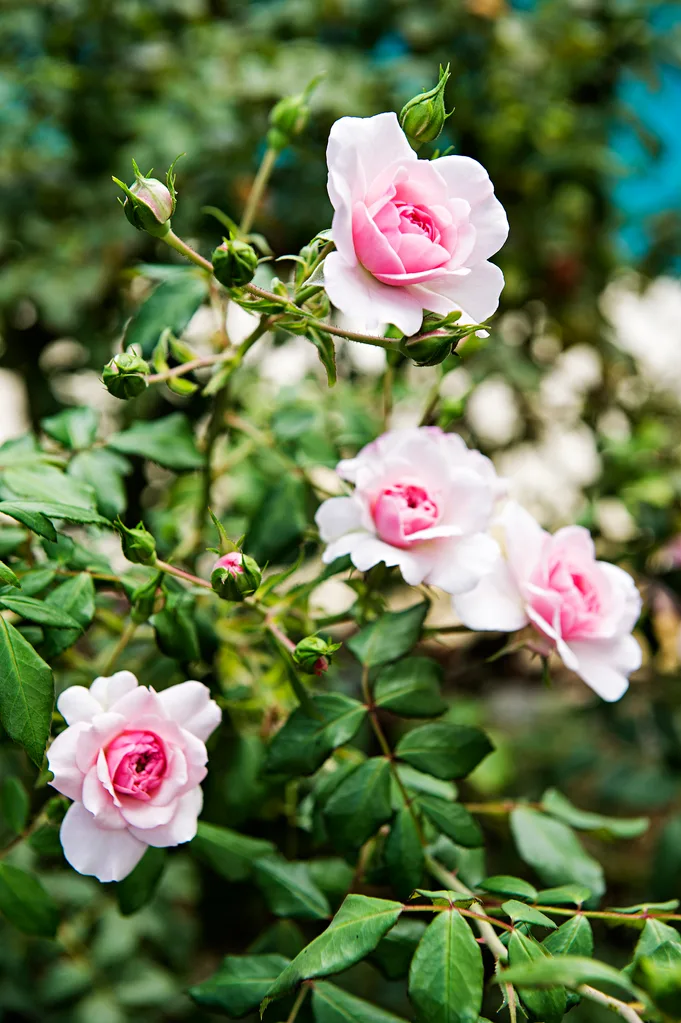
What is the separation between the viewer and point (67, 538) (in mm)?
583

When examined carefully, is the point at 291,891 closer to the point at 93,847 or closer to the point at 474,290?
A: the point at 93,847

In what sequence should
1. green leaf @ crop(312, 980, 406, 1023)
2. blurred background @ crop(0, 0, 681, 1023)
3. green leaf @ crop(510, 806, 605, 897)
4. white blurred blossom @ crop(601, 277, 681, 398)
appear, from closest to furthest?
green leaf @ crop(312, 980, 406, 1023)
green leaf @ crop(510, 806, 605, 897)
blurred background @ crop(0, 0, 681, 1023)
white blurred blossom @ crop(601, 277, 681, 398)

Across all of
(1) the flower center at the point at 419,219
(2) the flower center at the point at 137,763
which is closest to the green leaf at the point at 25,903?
(2) the flower center at the point at 137,763

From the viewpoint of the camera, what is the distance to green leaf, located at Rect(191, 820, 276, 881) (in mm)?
662

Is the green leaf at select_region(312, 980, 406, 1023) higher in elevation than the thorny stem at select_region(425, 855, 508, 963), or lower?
lower

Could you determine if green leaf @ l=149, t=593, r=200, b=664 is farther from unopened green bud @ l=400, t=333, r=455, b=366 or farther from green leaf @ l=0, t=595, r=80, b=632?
unopened green bud @ l=400, t=333, r=455, b=366

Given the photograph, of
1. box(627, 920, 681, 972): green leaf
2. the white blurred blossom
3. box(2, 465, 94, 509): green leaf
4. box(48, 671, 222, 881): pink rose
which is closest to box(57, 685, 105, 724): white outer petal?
box(48, 671, 222, 881): pink rose

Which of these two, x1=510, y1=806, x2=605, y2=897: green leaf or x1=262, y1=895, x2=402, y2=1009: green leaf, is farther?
x1=510, y1=806, x2=605, y2=897: green leaf

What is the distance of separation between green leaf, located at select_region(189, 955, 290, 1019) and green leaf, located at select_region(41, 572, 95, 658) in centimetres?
24

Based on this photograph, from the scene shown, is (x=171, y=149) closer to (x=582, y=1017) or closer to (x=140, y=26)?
(x=140, y=26)

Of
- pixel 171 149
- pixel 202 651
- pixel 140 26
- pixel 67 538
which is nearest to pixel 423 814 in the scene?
pixel 202 651

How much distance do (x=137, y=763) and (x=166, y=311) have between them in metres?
0.33

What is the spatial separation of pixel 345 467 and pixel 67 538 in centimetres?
19

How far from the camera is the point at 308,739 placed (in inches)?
22.5
